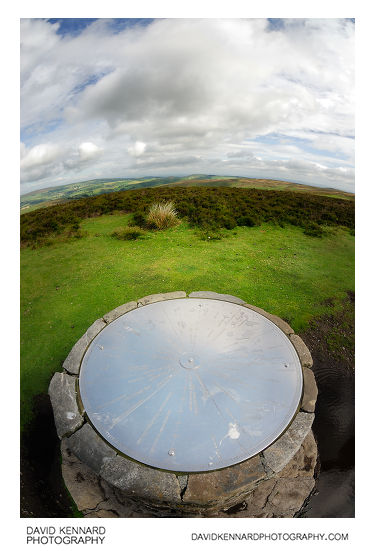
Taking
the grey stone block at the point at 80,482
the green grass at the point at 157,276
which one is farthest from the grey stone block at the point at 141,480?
the green grass at the point at 157,276

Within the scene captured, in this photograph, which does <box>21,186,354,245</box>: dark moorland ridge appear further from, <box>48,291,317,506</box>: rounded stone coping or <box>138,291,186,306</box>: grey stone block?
<box>48,291,317,506</box>: rounded stone coping

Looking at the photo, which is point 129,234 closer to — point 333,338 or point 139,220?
point 139,220

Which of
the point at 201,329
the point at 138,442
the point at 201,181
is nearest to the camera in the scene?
the point at 138,442

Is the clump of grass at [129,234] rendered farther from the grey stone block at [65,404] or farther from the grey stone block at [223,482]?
the grey stone block at [223,482]

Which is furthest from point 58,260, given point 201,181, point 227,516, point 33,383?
point 201,181

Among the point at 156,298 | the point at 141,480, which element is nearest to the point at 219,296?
the point at 156,298

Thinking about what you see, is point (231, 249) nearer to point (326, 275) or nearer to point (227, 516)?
point (326, 275)
